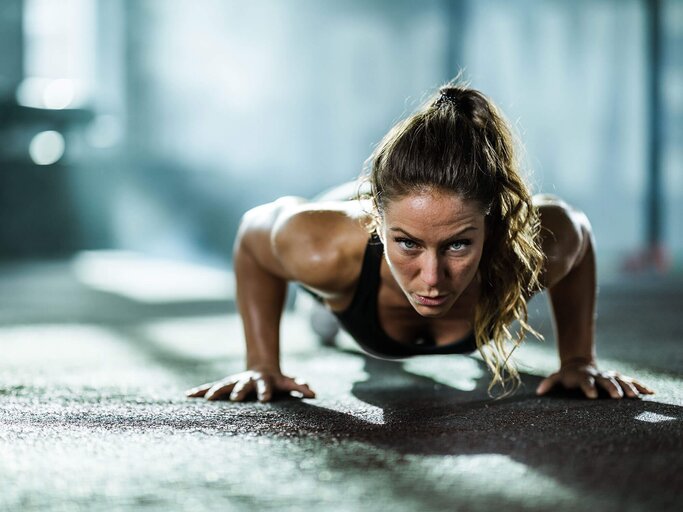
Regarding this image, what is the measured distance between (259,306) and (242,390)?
21 cm

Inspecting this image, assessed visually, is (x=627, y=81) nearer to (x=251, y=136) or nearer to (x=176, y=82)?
(x=251, y=136)

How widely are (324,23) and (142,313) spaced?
290cm

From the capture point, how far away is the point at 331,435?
1345mm

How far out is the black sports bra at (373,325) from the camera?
1629mm

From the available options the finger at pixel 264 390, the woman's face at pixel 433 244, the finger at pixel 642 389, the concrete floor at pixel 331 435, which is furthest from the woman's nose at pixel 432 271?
the finger at pixel 642 389

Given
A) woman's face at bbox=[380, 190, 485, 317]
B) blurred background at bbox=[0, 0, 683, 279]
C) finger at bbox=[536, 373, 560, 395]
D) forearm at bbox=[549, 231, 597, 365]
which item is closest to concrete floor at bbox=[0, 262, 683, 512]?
finger at bbox=[536, 373, 560, 395]

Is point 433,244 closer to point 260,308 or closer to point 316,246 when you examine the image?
point 316,246

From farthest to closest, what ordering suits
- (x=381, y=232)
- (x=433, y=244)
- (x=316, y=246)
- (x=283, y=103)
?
(x=283, y=103), (x=316, y=246), (x=381, y=232), (x=433, y=244)

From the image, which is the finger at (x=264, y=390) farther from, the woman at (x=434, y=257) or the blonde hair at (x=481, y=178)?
the blonde hair at (x=481, y=178)

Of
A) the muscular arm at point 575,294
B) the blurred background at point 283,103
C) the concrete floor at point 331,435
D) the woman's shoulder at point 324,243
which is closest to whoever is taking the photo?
the concrete floor at point 331,435

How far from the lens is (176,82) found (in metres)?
6.09

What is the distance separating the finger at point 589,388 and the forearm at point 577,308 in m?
0.09

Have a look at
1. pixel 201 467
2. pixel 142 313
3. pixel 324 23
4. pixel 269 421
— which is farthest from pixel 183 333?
pixel 324 23

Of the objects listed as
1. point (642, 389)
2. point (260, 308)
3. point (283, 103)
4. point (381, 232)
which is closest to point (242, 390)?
point (260, 308)
